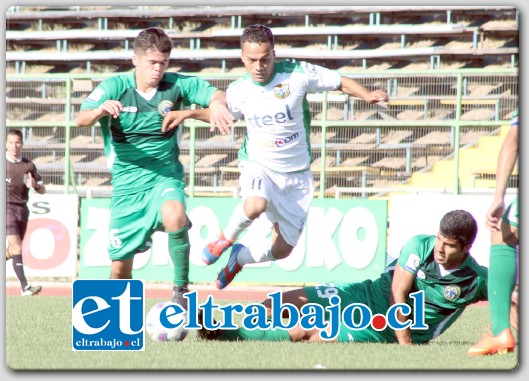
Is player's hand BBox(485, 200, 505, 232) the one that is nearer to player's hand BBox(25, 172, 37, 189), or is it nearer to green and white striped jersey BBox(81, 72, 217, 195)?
green and white striped jersey BBox(81, 72, 217, 195)

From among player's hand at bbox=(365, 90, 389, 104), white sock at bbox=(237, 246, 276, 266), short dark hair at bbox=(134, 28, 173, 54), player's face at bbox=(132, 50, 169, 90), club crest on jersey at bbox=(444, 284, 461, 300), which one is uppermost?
short dark hair at bbox=(134, 28, 173, 54)

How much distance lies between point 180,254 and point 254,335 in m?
0.72

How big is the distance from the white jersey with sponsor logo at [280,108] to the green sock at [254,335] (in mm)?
1232

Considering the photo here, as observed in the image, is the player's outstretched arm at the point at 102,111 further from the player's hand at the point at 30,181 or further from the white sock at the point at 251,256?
the player's hand at the point at 30,181

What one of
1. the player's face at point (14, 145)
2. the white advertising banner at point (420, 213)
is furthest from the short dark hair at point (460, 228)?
the white advertising banner at point (420, 213)

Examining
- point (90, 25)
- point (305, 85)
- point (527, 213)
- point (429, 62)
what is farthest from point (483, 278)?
point (429, 62)

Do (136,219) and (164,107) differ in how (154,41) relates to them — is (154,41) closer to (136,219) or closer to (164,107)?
(164,107)

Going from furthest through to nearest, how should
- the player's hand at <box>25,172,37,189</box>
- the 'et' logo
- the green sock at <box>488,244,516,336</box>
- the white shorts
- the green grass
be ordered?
the player's hand at <box>25,172,37,189</box> → the white shorts → the green sock at <box>488,244,516,336</box> → the 'et' logo → the green grass

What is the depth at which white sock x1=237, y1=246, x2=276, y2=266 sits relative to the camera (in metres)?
7.45

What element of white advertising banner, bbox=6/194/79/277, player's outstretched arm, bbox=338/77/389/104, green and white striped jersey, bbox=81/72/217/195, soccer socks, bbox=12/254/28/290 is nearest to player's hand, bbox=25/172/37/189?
soccer socks, bbox=12/254/28/290

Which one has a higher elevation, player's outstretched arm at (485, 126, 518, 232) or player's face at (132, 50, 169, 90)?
player's face at (132, 50, 169, 90)

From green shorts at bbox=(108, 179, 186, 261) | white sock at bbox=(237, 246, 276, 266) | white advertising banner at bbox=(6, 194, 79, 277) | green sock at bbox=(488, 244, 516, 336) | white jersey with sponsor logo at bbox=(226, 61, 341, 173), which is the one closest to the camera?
green sock at bbox=(488, 244, 516, 336)

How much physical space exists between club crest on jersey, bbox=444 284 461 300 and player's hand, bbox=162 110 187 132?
77.0 inches

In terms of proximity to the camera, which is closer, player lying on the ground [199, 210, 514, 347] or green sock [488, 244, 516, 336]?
green sock [488, 244, 516, 336]
